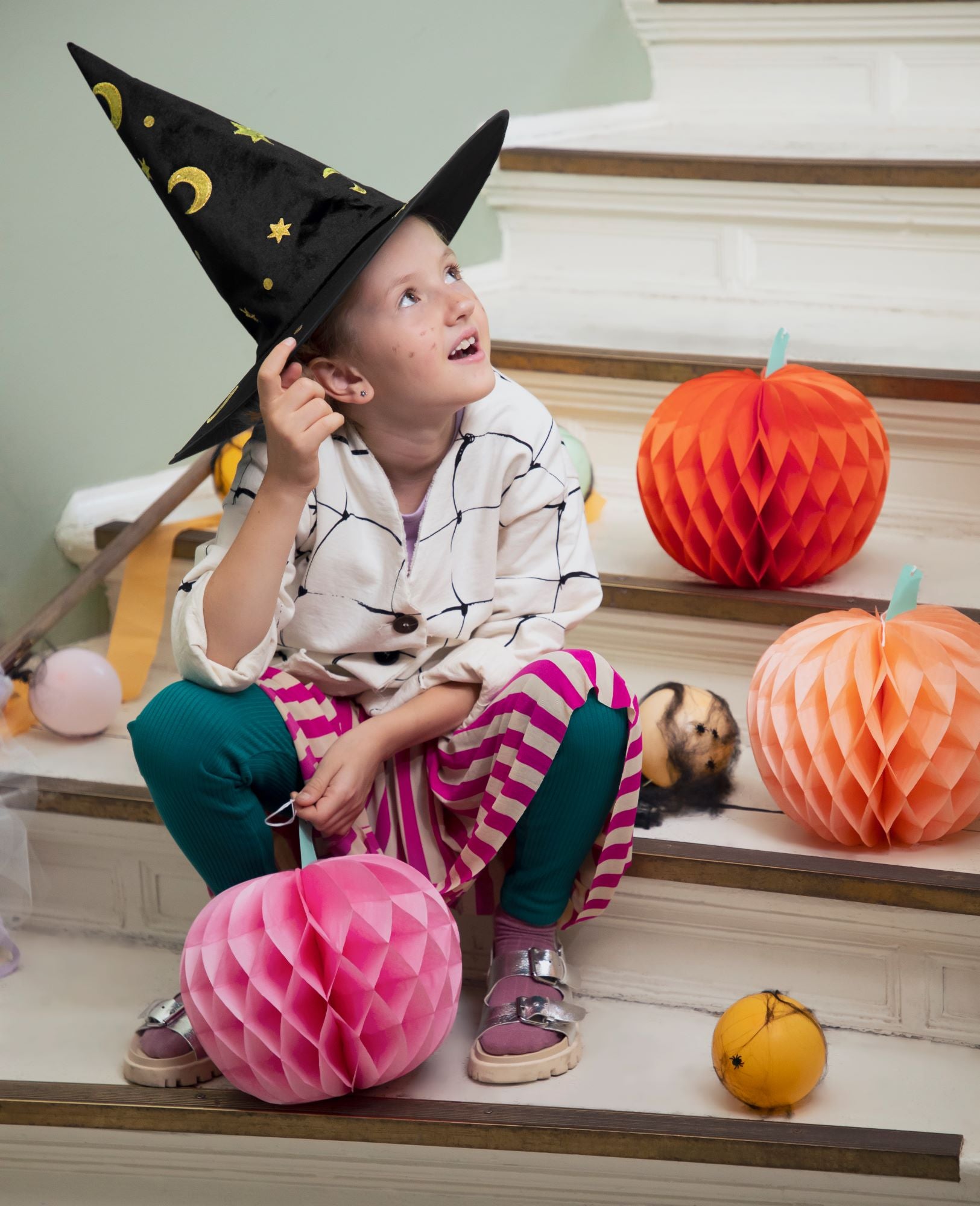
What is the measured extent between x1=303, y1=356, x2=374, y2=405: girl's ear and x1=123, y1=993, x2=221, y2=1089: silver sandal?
1.90 ft

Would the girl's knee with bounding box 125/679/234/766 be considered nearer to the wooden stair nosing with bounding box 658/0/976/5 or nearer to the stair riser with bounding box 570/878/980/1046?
the stair riser with bounding box 570/878/980/1046

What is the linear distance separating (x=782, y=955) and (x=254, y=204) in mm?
854

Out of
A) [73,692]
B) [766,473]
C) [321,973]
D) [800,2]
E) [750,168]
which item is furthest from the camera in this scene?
[800,2]

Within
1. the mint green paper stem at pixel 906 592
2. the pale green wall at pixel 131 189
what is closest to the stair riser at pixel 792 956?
the mint green paper stem at pixel 906 592

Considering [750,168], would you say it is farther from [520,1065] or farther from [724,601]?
[520,1065]

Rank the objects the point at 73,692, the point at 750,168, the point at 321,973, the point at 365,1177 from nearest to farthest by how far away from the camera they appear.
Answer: the point at 321,973 → the point at 365,1177 → the point at 73,692 → the point at 750,168

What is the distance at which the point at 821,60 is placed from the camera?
223 cm

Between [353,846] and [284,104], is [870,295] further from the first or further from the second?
[353,846]

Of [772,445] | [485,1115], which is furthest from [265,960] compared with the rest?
[772,445]

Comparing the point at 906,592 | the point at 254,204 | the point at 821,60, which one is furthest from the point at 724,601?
the point at 821,60

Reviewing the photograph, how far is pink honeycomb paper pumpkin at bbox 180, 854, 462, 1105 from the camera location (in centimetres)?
99

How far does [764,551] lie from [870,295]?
66 centimetres

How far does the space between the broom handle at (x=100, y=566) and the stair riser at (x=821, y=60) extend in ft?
3.96

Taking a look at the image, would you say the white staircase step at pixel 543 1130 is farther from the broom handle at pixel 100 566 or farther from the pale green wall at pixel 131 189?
the pale green wall at pixel 131 189
